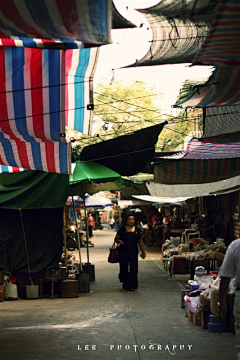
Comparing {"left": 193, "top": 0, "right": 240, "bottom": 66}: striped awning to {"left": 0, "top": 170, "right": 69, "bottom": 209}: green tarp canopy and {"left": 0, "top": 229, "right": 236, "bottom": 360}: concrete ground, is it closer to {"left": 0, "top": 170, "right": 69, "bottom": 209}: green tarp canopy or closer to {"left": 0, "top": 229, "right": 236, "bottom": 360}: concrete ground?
{"left": 0, "top": 229, "right": 236, "bottom": 360}: concrete ground

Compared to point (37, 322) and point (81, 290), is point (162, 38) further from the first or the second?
point (81, 290)

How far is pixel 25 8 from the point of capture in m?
5.95

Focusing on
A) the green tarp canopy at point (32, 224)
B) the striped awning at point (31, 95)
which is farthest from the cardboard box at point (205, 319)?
the green tarp canopy at point (32, 224)

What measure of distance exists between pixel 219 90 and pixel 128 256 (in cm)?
692

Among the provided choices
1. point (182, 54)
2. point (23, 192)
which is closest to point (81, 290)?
point (23, 192)

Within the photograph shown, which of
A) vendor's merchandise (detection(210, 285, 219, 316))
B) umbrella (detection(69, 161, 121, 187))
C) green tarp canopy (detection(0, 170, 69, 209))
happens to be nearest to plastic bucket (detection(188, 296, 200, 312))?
vendor's merchandise (detection(210, 285, 219, 316))

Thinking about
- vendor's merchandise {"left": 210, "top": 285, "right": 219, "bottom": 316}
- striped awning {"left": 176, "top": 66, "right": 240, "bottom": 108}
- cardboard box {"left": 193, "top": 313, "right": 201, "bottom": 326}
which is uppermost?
striped awning {"left": 176, "top": 66, "right": 240, "bottom": 108}

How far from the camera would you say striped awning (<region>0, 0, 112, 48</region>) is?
5.88 m

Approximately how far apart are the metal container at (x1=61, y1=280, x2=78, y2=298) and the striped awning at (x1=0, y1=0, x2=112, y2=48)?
7.58 meters

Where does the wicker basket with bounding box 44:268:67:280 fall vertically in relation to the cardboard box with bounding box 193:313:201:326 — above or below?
above

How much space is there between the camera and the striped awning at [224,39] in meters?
5.39

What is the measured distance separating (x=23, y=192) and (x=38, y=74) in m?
4.60

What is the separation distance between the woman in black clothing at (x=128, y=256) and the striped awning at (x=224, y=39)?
27.1 ft

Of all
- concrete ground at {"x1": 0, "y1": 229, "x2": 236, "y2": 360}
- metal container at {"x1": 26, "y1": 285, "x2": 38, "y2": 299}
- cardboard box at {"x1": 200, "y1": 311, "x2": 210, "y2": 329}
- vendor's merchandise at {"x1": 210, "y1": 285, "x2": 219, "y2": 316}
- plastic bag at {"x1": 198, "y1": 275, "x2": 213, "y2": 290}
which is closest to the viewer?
concrete ground at {"x1": 0, "y1": 229, "x2": 236, "y2": 360}
